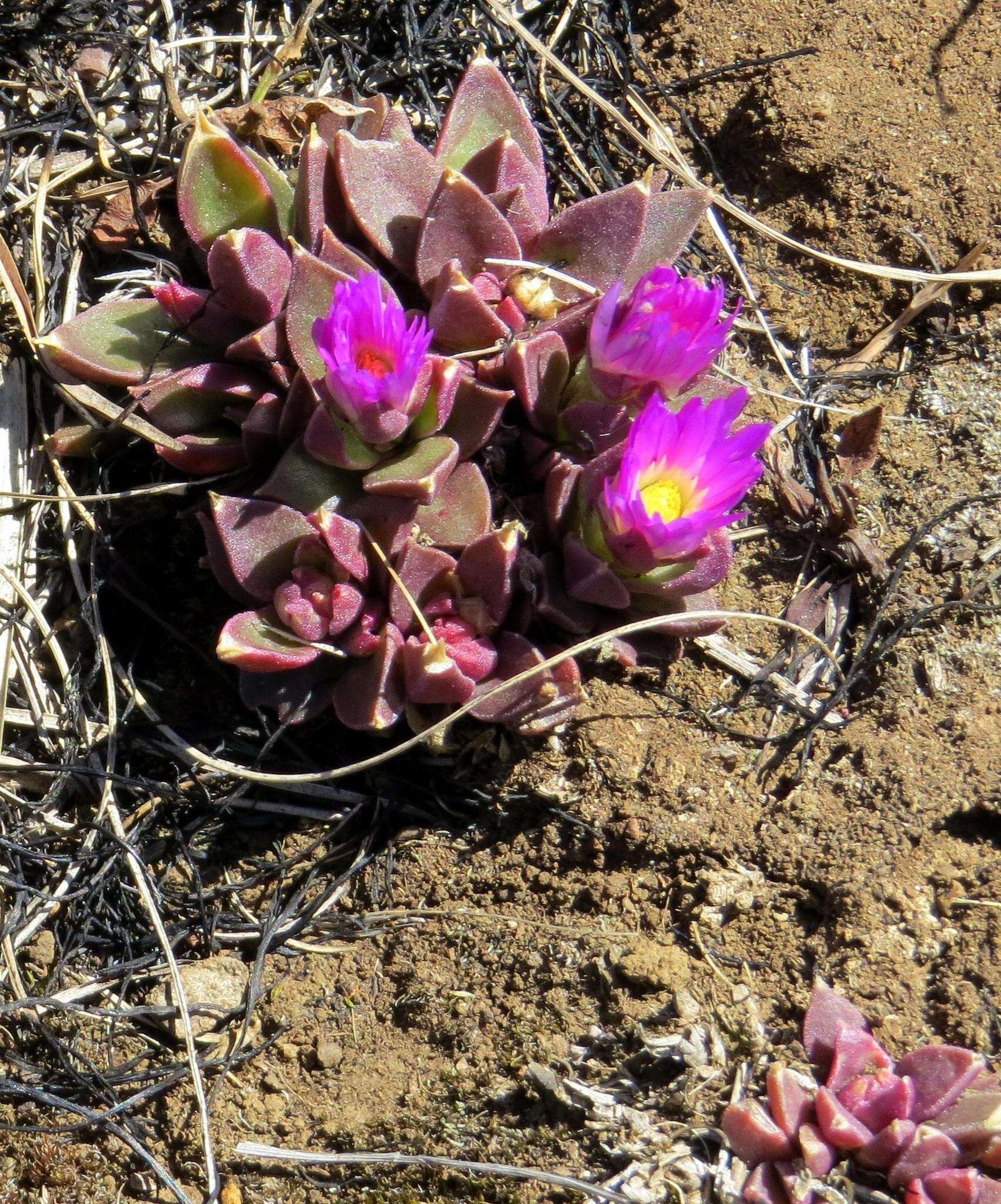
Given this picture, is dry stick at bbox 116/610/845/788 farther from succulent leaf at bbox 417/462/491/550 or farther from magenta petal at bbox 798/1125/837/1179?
magenta petal at bbox 798/1125/837/1179

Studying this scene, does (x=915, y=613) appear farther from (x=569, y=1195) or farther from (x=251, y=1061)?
(x=251, y=1061)

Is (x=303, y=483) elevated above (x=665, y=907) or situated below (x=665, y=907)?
above

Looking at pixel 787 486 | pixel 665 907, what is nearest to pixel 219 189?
pixel 787 486

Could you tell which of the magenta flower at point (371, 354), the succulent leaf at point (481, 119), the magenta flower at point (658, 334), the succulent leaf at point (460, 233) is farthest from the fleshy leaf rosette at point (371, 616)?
the succulent leaf at point (481, 119)

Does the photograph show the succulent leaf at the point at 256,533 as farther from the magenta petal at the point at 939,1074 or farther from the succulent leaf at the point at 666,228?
the magenta petal at the point at 939,1074

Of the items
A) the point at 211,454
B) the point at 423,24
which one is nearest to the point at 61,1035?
the point at 211,454

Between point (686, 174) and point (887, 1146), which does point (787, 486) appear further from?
point (887, 1146)

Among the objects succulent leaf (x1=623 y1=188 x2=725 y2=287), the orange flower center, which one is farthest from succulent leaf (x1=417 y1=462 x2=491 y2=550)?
succulent leaf (x1=623 y1=188 x2=725 y2=287)
